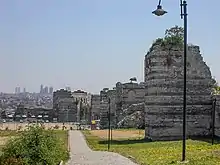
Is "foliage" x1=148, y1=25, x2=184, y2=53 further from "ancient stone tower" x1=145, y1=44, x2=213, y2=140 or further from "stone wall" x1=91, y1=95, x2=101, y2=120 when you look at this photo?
"stone wall" x1=91, y1=95, x2=101, y2=120

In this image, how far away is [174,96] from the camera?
1462 inches

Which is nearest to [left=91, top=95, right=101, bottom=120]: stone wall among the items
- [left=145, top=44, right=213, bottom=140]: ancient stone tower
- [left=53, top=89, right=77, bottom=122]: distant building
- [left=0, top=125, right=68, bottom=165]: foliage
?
[left=53, top=89, right=77, bottom=122]: distant building

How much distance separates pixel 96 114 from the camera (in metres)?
96.1

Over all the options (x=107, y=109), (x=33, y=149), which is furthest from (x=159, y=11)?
(x=107, y=109)

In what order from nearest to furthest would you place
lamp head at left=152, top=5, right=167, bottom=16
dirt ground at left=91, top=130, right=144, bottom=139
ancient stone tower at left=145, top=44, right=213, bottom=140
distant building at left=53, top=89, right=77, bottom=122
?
lamp head at left=152, top=5, right=167, bottom=16
ancient stone tower at left=145, top=44, right=213, bottom=140
dirt ground at left=91, top=130, right=144, bottom=139
distant building at left=53, top=89, right=77, bottom=122

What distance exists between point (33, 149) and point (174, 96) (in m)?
19.8

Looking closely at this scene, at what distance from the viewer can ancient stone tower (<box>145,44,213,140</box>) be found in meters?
37.1

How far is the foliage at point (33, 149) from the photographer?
18.3m

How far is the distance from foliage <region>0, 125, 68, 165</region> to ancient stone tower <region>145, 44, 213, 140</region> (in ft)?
58.6

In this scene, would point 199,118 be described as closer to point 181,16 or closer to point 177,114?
point 177,114

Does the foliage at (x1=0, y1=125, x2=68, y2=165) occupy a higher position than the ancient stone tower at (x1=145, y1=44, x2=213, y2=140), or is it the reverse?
the ancient stone tower at (x1=145, y1=44, x2=213, y2=140)

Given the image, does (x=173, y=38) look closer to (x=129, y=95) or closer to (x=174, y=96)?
(x=174, y=96)

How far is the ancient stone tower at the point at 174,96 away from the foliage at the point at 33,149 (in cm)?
1786

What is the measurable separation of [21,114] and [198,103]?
7440 cm
